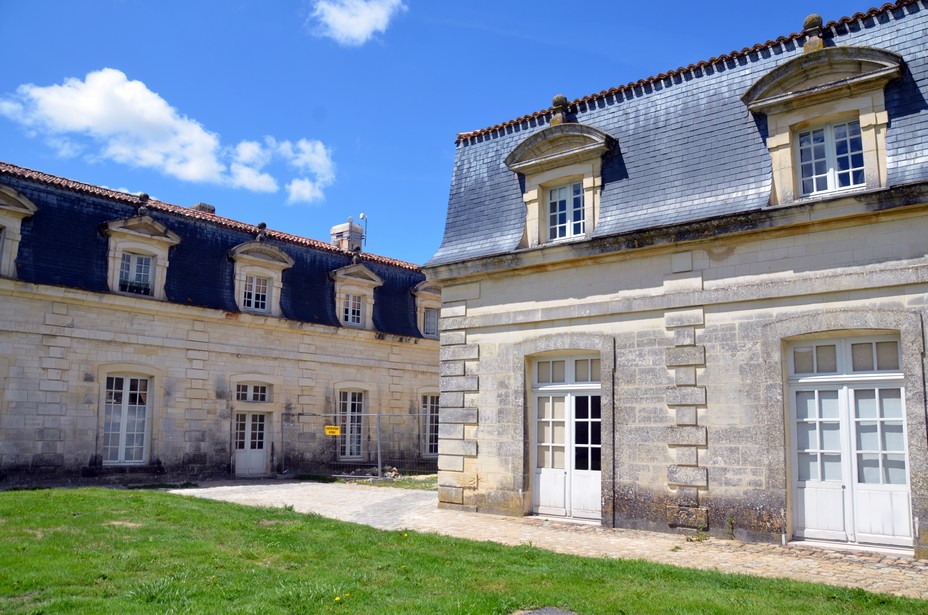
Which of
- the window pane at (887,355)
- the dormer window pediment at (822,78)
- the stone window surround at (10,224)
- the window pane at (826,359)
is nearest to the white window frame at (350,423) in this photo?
the stone window surround at (10,224)

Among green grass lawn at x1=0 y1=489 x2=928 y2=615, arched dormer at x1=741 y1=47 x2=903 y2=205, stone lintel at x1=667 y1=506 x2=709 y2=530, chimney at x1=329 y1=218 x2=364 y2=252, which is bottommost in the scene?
green grass lawn at x1=0 y1=489 x2=928 y2=615

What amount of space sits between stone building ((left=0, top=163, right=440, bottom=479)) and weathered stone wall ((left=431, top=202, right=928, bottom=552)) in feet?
25.6

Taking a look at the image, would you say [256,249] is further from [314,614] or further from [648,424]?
[314,614]

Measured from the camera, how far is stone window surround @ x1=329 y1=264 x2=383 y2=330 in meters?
19.4

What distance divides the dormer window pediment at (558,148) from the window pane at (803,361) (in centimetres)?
359

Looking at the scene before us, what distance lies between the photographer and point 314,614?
4875mm

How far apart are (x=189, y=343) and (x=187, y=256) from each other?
1888mm

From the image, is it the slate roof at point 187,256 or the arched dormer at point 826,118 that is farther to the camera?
the slate roof at point 187,256

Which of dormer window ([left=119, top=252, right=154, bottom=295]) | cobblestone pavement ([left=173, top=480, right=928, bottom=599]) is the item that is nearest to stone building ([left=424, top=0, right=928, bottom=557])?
cobblestone pavement ([left=173, top=480, right=928, bottom=599])

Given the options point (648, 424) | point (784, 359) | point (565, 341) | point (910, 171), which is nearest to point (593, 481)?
point (648, 424)

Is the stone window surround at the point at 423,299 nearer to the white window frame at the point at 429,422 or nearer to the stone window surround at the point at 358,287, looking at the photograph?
the stone window surround at the point at 358,287

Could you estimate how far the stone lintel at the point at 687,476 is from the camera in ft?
28.6

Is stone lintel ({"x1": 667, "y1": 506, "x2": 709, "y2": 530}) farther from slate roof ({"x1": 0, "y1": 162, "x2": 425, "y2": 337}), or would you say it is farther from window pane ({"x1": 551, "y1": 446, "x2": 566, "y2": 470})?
slate roof ({"x1": 0, "y1": 162, "x2": 425, "y2": 337})

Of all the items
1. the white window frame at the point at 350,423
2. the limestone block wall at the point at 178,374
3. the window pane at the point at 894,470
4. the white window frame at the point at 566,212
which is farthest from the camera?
the white window frame at the point at 350,423
